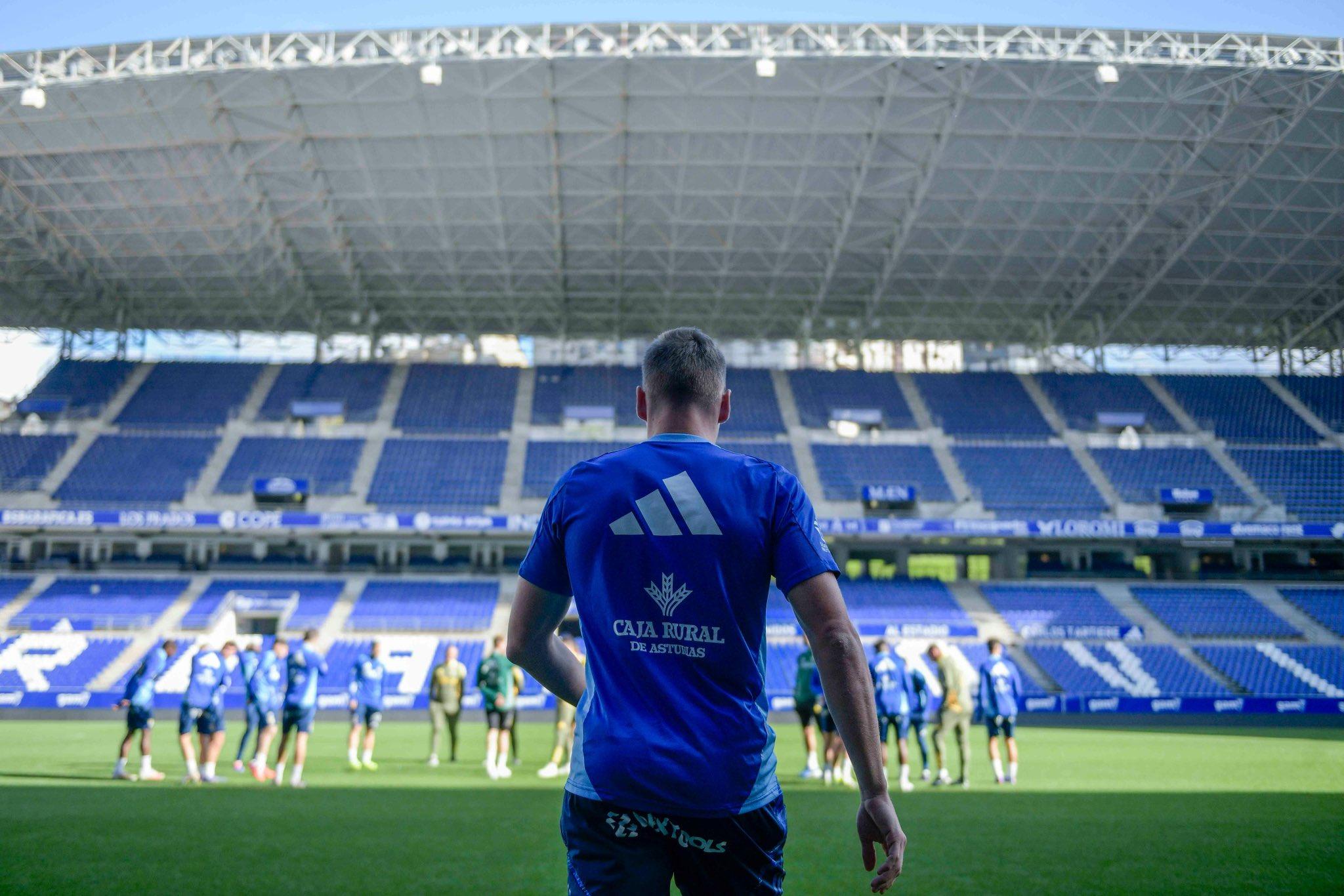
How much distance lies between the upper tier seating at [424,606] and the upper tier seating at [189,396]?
1174 cm

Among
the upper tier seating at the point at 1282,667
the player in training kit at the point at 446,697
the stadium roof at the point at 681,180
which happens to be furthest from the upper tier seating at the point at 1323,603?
the player in training kit at the point at 446,697

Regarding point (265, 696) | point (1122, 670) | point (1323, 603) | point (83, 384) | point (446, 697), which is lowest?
point (1122, 670)

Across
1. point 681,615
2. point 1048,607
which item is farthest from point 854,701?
point 1048,607

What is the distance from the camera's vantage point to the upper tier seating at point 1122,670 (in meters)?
27.1

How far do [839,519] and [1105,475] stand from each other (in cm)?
1151

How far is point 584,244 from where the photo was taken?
32906mm

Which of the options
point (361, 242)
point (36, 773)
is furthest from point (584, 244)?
point (36, 773)

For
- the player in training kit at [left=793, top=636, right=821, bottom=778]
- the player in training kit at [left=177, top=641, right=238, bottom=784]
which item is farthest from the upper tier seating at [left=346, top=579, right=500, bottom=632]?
the player in training kit at [left=793, top=636, right=821, bottom=778]

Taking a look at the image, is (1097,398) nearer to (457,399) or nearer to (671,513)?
(457,399)

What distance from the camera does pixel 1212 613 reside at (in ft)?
105

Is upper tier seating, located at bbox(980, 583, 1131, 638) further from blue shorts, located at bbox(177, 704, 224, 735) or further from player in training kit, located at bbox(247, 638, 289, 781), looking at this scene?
blue shorts, located at bbox(177, 704, 224, 735)

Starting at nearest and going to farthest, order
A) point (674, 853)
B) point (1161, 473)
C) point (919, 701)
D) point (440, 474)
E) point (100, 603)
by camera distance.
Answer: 1. point (674, 853)
2. point (919, 701)
3. point (100, 603)
4. point (440, 474)
5. point (1161, 473)

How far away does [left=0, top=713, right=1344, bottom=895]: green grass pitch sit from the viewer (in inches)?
261

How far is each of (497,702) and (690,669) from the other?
11.6 meters
